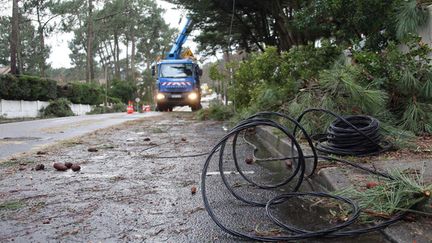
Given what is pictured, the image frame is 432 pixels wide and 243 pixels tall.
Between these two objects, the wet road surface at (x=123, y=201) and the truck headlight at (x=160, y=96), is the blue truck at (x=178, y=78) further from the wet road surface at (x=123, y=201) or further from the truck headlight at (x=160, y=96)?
the wet road surface at (x=123, y=201)

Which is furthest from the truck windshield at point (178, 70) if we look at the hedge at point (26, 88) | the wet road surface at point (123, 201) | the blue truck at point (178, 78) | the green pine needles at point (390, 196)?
the green pine needles at point (390, 196)

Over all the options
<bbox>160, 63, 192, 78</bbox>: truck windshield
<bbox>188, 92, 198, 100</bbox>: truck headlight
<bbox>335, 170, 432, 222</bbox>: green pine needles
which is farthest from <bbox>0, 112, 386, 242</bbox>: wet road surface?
<bbox>188, 92, 198, 100</bbox>: truck headlight

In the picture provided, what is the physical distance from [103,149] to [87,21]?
1584 inches

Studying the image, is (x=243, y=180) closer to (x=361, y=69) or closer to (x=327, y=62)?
(x=361, y=69)

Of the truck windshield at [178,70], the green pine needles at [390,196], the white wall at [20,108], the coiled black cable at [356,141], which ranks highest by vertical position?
the truck windshield at [178,70]

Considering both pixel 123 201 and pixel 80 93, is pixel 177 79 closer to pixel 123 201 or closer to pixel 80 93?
pixel 80 93

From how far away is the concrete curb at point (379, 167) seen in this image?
105 inches

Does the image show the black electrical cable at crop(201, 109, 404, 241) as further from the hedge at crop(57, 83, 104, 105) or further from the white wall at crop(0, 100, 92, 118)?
the hedge at crop(57, 83, 104, 105)

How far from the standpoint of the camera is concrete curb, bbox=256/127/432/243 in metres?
2.68

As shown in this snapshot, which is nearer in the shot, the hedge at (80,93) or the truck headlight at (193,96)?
the truck headlight at (193,96)

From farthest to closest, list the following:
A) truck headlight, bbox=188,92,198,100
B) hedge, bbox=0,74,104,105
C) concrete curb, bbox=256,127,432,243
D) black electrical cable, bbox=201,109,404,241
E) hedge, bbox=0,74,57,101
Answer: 1. truck headlight, bbox=188,92,198,100
2. hedge, bbox=0,74,104,105
3. hedge, bbox=0,74,57,101
4. black electrical cable, bbox=201,109,404,241
5. concrete curb, bbox=256,127,432,243

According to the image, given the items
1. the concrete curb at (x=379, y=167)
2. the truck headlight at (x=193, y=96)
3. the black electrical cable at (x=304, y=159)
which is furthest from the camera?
the truck headlight at (x=193, y=96)

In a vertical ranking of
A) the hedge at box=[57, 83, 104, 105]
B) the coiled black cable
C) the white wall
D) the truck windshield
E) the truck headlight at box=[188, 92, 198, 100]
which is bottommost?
the coiled black cable

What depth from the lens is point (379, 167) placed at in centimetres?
436
